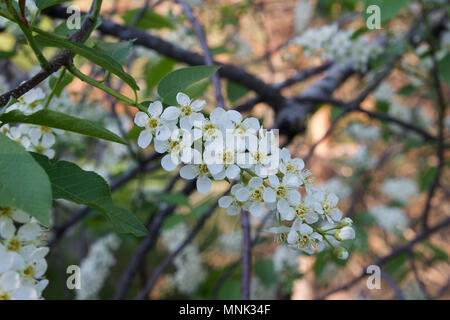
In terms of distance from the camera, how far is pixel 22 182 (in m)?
0.58

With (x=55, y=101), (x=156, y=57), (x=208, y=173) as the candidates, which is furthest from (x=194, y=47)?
(x=208, y=173)

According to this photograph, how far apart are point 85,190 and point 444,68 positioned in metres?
1.85

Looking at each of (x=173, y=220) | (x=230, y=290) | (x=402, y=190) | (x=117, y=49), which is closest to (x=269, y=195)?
(x=117, y=49)

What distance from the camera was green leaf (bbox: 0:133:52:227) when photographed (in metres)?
0.57

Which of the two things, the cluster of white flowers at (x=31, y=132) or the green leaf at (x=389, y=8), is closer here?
the cluster of white flowers at (x=31, y=132)

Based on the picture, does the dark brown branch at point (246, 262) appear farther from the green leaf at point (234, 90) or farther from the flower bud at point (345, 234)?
the green leaf at point (234, 90)

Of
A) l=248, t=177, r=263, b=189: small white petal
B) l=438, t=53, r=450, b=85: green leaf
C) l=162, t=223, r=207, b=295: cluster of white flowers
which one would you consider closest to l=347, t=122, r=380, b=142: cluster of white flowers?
l=438, t=53, r=450, b=85: green leaf

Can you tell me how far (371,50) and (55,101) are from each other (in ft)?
4.70

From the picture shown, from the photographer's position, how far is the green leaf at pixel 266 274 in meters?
2.07

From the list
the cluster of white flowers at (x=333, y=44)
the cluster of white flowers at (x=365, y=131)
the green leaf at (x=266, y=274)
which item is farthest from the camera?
the cluster of white flowers at (x=365, y=131)

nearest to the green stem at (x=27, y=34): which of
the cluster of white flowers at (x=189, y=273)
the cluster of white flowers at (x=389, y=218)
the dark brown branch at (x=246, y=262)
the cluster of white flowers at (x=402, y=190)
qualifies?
the dark brown branch at (x=246, y=262)

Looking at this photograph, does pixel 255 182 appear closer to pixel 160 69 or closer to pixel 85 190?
pixel 85 190

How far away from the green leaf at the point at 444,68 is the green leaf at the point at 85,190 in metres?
1.73

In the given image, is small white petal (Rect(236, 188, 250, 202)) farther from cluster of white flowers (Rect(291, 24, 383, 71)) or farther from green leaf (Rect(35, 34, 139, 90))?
cluster of white flowers (Rect(291, 24, 383, 71))
